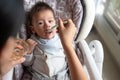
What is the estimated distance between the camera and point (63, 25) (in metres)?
0.86

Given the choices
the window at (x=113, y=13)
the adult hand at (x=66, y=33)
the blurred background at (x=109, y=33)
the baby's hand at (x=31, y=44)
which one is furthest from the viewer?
the window at (x=113, y=13)

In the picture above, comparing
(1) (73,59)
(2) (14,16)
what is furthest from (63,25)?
(2) (14,16)

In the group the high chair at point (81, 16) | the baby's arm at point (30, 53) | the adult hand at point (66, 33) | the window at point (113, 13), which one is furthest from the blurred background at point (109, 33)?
the adult hand at point (66, 33)

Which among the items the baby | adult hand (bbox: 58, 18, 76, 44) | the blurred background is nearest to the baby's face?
the baby

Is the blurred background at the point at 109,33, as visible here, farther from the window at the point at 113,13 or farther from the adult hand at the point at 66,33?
the adult hand at the point at 66,33

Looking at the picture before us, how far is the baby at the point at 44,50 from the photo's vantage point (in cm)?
109

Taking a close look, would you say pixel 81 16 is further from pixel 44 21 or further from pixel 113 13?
pixel 113 13

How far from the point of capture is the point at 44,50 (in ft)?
3.69

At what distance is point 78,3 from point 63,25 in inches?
9.9

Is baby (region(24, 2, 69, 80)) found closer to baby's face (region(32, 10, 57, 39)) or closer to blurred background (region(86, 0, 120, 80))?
baby's face (region(32, 10, 57, 39))

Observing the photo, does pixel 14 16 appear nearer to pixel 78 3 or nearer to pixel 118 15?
pixel 78 3

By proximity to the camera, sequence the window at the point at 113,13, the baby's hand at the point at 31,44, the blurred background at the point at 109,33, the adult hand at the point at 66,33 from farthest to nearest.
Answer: the window at the point at 113,13
the blurred background at the point at 109,33
the baby's hand at the point at 31,44
the adult hand at the point at 66,33

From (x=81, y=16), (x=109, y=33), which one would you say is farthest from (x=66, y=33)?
(x=109, y=33)

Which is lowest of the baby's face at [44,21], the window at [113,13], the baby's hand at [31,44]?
the baby's hand at [31,44]
